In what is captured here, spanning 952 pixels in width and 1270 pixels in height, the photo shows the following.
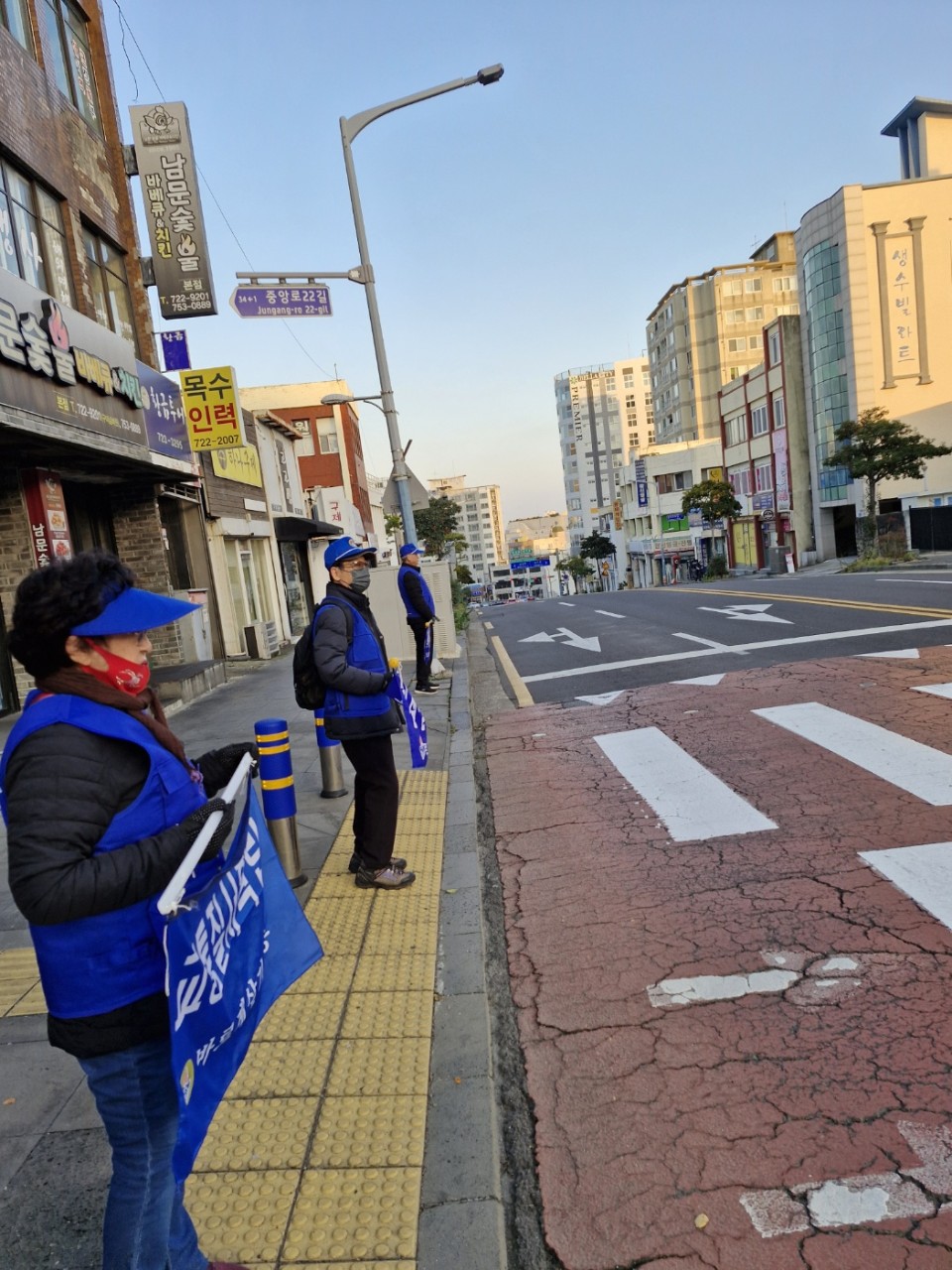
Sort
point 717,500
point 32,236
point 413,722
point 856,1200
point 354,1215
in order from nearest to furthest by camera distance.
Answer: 1. point 856,1200
2. point 354,1215
3. point 413,722
4. point 32,236
5. point 717,500

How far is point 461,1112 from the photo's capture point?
2.98 m

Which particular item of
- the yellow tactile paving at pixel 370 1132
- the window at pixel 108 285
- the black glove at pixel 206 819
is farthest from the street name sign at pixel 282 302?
the black glove at pixel 206 819

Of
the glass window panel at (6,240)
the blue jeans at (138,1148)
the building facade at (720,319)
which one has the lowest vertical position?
the blue jeans at (138,1148)

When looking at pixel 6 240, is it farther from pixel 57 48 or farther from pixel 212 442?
pixel 212 442

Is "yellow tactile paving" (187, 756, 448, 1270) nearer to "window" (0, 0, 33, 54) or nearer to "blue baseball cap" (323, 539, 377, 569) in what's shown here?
"blue baseball cap" (323, 539, 377, 569)

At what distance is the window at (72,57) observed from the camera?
12.4 metres

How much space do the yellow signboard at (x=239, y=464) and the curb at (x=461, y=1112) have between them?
14.7m

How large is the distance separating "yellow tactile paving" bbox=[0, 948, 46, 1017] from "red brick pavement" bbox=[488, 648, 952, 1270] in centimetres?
217

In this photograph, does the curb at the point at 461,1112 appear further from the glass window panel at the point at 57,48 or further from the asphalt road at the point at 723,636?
the glass window panel at the point at 57,48

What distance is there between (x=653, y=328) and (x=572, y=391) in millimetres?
69441

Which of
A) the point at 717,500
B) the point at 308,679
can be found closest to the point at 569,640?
the point at 308,679

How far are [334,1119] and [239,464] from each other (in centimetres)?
1878

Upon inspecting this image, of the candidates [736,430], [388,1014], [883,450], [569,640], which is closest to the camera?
[388,1014]

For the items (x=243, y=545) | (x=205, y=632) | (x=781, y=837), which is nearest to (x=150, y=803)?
(x=781, y=837)
